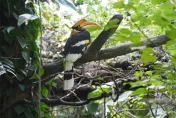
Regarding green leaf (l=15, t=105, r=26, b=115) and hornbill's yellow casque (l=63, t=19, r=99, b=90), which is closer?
green leaf (l=15, t=105, r=26, b=115)

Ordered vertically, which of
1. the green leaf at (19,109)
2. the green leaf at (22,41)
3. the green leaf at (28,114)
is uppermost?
the green leaf at (22,41)

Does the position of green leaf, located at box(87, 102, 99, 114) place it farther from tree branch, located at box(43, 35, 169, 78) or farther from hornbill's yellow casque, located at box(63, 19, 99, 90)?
tree branch, located at box(43, 35, 169, 78)

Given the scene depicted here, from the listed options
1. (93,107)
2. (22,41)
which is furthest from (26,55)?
(93,107)

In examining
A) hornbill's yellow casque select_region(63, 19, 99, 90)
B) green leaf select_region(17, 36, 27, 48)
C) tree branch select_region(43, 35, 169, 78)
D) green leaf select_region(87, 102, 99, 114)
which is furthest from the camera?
green leaf select_region(87, 102, 99, 114)

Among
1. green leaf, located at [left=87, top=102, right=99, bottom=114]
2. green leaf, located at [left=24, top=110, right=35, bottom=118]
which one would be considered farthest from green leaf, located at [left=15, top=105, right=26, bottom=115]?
green leaf, located at [left=87, top=102, right=99, bottom=114]

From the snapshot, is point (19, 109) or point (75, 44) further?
point (75, 44)

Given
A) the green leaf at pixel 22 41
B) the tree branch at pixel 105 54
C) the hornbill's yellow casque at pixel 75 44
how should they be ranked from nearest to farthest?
the tree branch at pixel 105 54 < the green leaf at pixel 22 41 < the hornbill's yellow casque at pixel 75 44

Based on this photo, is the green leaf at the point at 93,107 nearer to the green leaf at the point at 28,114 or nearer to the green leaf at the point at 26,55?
the green leaf at the point at 28,114

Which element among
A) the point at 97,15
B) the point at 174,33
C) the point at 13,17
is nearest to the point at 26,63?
the point at 13,17

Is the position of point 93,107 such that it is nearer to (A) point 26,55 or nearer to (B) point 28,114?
(B) point 28,114

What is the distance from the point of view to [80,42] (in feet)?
5.62

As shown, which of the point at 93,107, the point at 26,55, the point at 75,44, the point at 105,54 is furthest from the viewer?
the point at 93,107

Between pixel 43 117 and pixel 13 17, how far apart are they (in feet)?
1.78

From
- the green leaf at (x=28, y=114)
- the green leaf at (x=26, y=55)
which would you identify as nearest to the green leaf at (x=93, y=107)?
the green leaf at (x=28, y=114)
